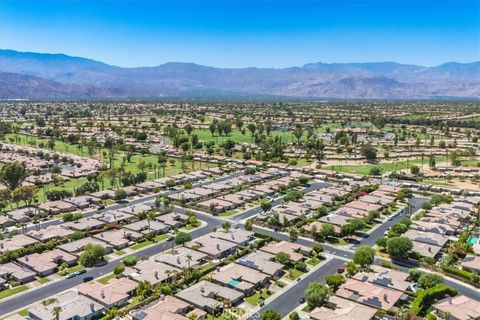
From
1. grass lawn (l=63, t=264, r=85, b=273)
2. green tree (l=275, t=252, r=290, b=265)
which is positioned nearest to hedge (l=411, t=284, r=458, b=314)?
green tree (l=275, t=252, r=290, b=265)

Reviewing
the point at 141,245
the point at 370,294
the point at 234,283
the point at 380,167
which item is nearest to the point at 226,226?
the point at 141,245

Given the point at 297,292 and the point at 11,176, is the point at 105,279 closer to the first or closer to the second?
the point at 297,292

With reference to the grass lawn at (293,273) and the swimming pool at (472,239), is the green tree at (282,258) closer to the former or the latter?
the grass lawn at (293,273)

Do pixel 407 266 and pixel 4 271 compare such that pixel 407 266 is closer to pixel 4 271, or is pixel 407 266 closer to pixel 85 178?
pixel 4 271

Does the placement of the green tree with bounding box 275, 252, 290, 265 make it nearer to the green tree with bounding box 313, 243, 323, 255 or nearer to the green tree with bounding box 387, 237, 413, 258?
the green tree with bounding box 313, 243, 323, 255

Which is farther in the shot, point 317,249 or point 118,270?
point 317,249

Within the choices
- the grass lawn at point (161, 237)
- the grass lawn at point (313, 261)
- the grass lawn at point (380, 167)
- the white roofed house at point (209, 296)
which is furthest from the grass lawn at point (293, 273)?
the grass lawn at point (380, 167)
